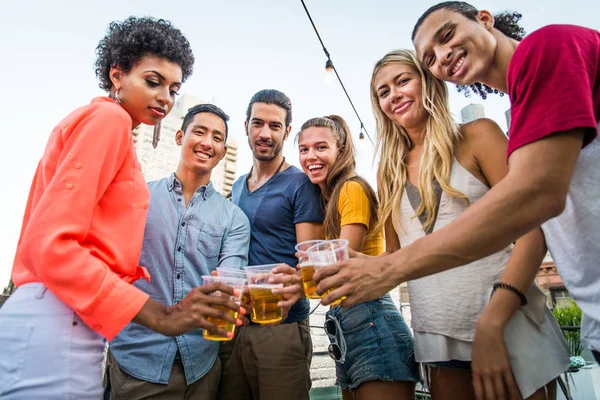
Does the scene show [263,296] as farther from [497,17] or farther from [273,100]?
[497,17]

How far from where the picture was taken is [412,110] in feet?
6.64

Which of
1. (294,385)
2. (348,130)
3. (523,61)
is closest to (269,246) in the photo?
(294,385)

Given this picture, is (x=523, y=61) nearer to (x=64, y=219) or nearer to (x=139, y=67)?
(x=64, y=219)

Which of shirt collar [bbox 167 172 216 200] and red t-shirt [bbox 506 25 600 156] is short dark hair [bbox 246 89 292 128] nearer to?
shirt collar [bbox 167 172 216 200]

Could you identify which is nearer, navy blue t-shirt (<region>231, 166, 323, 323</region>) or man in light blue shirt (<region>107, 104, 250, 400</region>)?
man in light blue shirt (<region>107, 104, 250, 400</region>)

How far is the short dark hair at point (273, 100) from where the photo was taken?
2.91m

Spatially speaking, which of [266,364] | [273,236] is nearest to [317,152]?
[273,236]

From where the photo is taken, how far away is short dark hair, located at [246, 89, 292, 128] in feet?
9.55

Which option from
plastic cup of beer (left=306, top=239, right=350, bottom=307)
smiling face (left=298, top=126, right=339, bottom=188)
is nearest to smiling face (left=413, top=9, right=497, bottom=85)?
smiling face (left=298, top=126, right=339, bottom=188)

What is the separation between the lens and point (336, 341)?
1.88 metres

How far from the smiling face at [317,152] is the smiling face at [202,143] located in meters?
0.64

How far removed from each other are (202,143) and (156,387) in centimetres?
154

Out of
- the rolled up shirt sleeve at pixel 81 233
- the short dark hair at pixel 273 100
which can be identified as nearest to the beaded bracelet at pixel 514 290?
the rolled up shirt sleeve at pixel 81 233

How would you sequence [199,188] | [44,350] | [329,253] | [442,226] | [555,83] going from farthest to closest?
[199,188] → [442,226] → [329,253] → [44,350] → [555,83]
